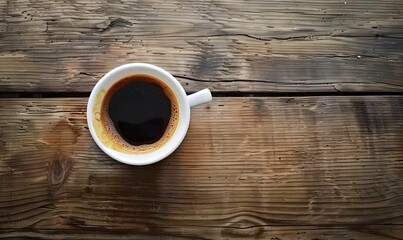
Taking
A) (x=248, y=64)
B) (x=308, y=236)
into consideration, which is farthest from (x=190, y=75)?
(x=308, y=236)

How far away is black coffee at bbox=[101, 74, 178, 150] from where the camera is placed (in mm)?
693

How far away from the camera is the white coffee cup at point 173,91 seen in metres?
0.66

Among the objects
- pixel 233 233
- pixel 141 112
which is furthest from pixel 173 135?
pixel 233 233

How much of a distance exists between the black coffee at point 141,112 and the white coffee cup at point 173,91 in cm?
2

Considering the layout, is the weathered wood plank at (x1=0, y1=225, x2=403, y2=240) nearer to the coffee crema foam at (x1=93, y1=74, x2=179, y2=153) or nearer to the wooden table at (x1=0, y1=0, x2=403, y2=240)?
the wooden table at (x1=0, y1=0, x2=403, y2=240)

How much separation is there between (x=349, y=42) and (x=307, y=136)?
A: 0.19 m

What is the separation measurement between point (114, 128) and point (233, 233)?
26 centimetres

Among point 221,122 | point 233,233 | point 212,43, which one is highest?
point 212,43

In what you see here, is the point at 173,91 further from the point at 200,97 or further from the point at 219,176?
the point at 219,176

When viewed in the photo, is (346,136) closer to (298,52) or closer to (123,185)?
(298,52)

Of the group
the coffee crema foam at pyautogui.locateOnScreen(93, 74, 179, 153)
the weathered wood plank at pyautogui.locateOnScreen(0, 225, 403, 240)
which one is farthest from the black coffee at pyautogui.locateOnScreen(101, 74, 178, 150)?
the weathered wood plank at pyautogui.locateOnScreen(0, 225, 403, 240)

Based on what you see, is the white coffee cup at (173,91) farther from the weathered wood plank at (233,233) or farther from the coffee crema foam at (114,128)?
the weathered wood plank at (233,233)

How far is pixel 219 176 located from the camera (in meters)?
0.74

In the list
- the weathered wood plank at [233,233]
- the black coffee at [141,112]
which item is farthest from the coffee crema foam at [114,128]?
the weathered wood plank at [233,233]
